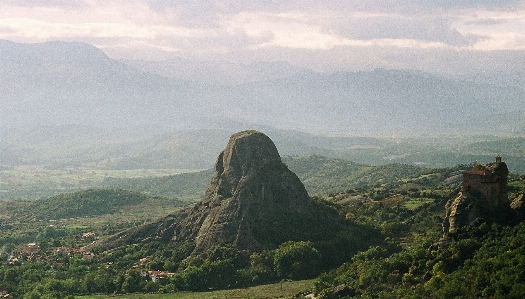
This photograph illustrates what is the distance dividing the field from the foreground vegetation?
0.39 feet

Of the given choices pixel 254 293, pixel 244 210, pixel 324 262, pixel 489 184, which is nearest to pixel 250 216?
pixel 244 210

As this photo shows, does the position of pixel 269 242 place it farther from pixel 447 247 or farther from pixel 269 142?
pixel 447 247

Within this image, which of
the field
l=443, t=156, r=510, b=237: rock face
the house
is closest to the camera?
l=443, t=156, r=510, b=237: rock face

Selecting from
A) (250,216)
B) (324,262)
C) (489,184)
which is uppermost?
(489,184)

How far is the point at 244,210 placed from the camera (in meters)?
90.9

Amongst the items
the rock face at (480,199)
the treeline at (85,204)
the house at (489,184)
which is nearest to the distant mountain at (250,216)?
the rock face at (480,199)

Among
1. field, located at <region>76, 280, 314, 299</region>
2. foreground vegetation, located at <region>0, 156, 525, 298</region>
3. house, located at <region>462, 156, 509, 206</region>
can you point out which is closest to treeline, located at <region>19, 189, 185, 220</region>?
foreground vegetation, located at <region>0, 156, 525, 298</region>

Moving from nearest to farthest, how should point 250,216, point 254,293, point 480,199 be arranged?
point 480,199
point 254,293
point 250,216

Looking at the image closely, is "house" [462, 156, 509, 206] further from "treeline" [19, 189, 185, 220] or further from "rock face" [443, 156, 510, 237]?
"treeline" [19, 189, 185, 220]

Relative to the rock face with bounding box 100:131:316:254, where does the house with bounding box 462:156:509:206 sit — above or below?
above

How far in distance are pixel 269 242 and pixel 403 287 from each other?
28189mm

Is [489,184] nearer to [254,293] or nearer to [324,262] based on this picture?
[324,262]

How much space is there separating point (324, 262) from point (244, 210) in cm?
1167

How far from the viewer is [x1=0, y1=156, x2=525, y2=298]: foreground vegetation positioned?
198 feet
